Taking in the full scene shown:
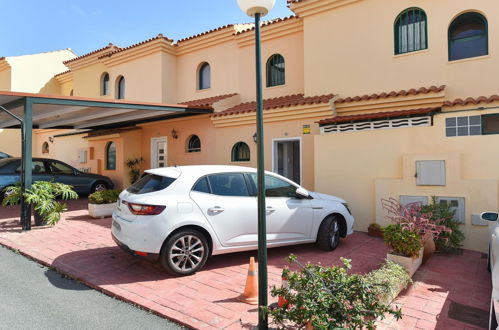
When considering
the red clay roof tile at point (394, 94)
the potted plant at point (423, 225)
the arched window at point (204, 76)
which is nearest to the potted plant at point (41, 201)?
the arched window at point (204, 76)

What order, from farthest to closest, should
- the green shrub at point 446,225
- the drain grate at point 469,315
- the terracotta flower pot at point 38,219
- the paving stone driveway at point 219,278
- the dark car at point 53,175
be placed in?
the dark car at point 53,175
the terracotta flower pot at point 38,219
the green shrub at point 446,225
the paving stone driveway at point 219,278
the drain grate at point 469,315

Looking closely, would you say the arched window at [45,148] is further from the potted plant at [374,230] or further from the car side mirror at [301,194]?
the potted plant at [374,230]

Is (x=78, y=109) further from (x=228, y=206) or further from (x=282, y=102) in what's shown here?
(x=228, y=206)

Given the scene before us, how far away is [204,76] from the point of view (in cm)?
1342

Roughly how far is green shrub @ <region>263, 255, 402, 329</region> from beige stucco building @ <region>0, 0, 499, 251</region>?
4.57 m

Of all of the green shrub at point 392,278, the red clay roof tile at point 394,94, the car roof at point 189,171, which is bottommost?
the green shrub at point 392,278

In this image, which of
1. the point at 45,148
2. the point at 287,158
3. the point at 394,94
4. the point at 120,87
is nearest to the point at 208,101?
the point at 287,158

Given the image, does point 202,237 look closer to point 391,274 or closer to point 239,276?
point 239,276

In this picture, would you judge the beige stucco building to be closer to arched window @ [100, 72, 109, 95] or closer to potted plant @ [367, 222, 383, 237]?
potted plant @ [367, 222, 383, 237]

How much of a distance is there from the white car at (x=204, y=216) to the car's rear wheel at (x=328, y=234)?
0.06 feet

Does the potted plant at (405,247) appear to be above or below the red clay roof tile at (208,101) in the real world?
below

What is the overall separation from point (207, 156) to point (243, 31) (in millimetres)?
4810

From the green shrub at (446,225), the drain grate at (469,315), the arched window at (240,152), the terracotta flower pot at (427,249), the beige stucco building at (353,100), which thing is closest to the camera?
the drain grate at (469,315)

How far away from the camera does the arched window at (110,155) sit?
1477 cm
